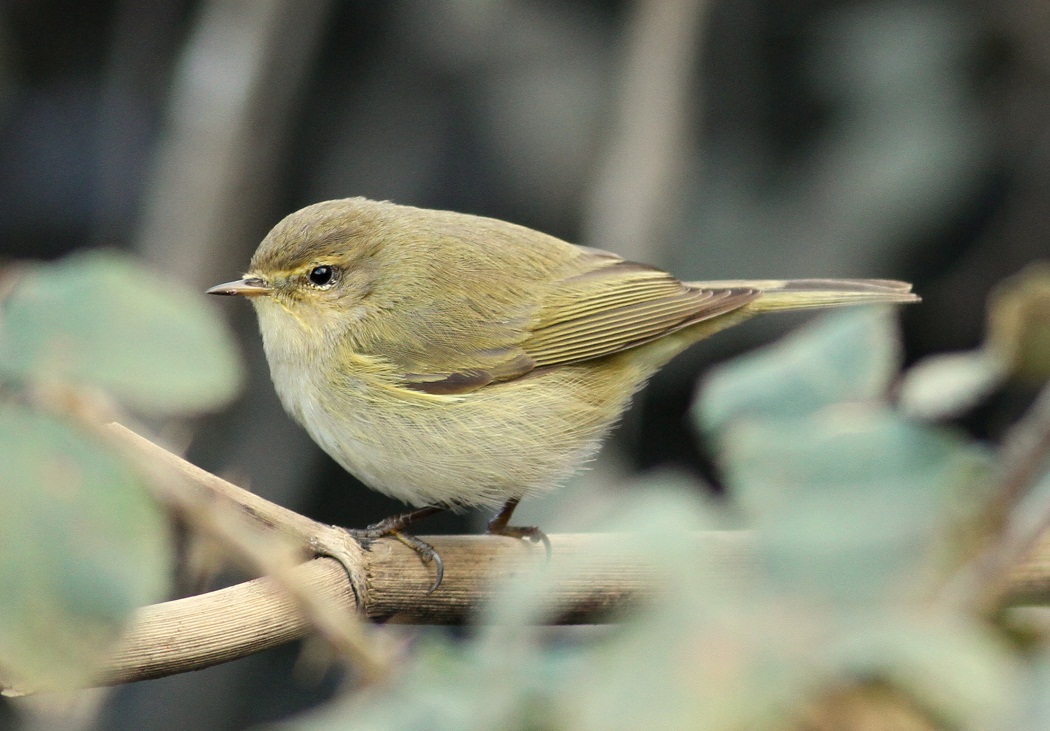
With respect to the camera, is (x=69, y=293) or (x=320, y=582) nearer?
(x=69, y=293)

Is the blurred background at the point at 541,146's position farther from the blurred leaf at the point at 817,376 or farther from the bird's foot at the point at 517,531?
the blurred leaf at the point at 817,376

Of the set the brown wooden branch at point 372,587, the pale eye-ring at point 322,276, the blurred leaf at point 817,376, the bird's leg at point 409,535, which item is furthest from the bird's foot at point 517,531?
the blurred leaf at point 817,376

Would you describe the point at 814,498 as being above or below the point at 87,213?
above

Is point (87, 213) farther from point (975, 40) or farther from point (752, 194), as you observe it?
point (975, 40)

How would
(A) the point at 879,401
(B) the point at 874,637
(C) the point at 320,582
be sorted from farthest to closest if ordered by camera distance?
(C) the point at 320,582 → (A) the point at 879,401 → (B) the point at 874,637

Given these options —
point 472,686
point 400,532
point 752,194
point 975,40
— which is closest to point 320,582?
point 400,532

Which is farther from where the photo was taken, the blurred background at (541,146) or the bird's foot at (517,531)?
the blurred background at (541,146)
